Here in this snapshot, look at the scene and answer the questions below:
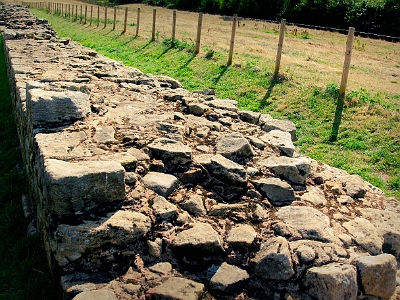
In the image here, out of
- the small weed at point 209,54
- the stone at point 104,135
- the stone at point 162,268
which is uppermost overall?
the small weed at point 209,54

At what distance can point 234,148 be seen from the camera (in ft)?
15.5

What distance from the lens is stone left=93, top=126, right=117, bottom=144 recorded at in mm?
4520

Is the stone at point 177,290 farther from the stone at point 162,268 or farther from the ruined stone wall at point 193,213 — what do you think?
the stone at point 162,268

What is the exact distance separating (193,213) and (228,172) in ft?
1.98

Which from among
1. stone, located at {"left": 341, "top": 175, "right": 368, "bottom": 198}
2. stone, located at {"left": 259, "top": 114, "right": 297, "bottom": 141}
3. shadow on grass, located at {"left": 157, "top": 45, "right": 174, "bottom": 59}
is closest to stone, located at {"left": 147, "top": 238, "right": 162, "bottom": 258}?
stone, located at {"left": 341, "top": 175, "right": 368, "bottom": 198}

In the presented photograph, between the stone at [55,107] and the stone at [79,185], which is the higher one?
the stone at [55,107]

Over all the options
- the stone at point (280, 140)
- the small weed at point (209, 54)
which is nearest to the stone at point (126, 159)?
the stone at point (280, 140)

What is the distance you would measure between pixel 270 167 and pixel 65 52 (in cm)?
672

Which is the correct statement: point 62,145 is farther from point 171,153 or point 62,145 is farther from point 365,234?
point 365,234

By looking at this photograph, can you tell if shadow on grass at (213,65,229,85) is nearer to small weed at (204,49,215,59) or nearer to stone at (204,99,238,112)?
small weed at (204,49,215,59)

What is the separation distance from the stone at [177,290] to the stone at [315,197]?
1.69 metres

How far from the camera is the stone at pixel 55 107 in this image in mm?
4668

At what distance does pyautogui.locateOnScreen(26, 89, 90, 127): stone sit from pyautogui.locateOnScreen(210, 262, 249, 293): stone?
2542 mm

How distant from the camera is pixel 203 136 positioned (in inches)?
203
